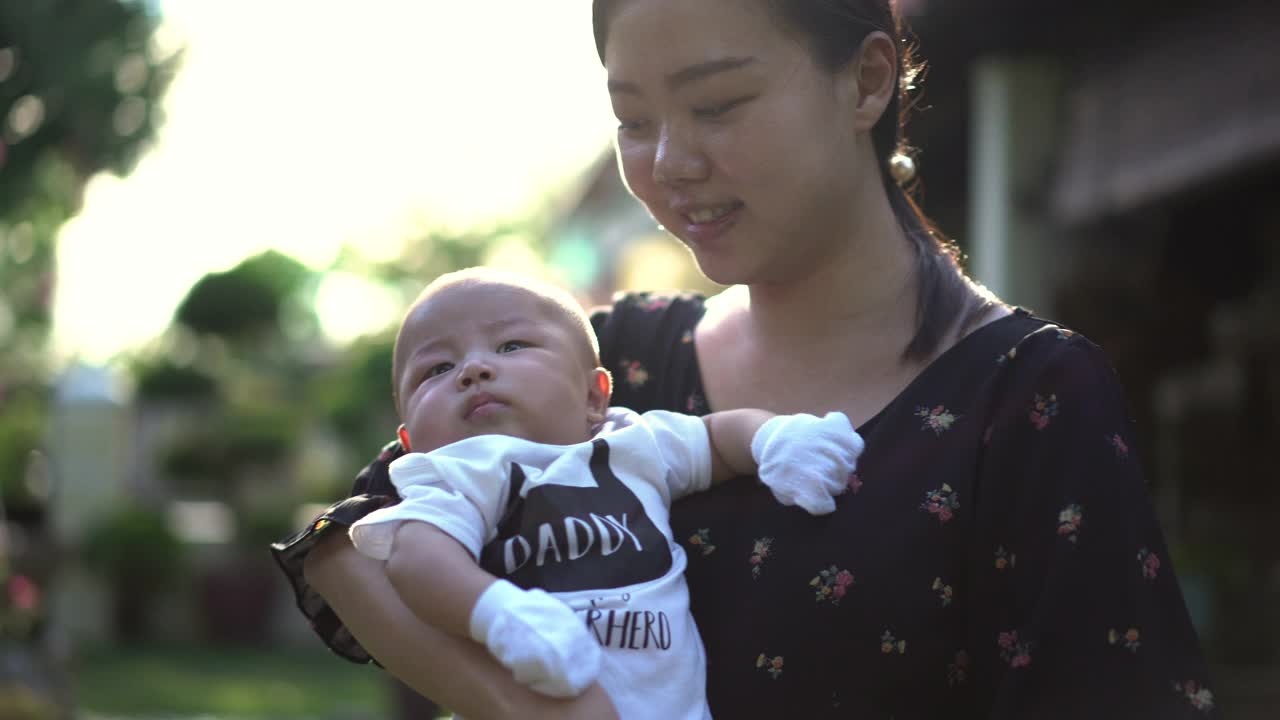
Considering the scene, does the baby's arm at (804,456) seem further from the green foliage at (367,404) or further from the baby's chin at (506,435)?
the green foliage at (367,404)

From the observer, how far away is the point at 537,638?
62.2 inches

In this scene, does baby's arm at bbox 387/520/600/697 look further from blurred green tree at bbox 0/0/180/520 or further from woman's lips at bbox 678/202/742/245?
blurred green tree at bbox 0/0/180/520

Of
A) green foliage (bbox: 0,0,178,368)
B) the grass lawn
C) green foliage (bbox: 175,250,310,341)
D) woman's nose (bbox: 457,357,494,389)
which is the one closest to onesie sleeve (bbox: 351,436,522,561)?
woman's nose (bbox: 457,357,494,389)

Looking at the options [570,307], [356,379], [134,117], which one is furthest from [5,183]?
[356,379]

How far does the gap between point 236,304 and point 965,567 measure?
21.4 m

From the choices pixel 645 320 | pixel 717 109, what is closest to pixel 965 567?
pixel 717 109

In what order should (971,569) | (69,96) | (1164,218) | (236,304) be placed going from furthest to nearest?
1. (236,304)
2. (69,96)
3. (1164,218)
4. (971,569)

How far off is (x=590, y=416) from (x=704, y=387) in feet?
0.90

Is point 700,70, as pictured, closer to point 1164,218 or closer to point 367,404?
point 1164,218

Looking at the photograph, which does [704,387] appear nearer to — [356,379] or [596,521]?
[596,521]

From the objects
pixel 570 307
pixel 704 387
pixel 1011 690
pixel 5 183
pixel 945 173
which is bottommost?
pixel 945 173

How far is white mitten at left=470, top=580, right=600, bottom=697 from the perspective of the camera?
158 centimetres

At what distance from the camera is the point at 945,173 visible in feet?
29.8

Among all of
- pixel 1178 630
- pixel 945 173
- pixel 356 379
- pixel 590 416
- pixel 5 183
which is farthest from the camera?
pixel 356 379
